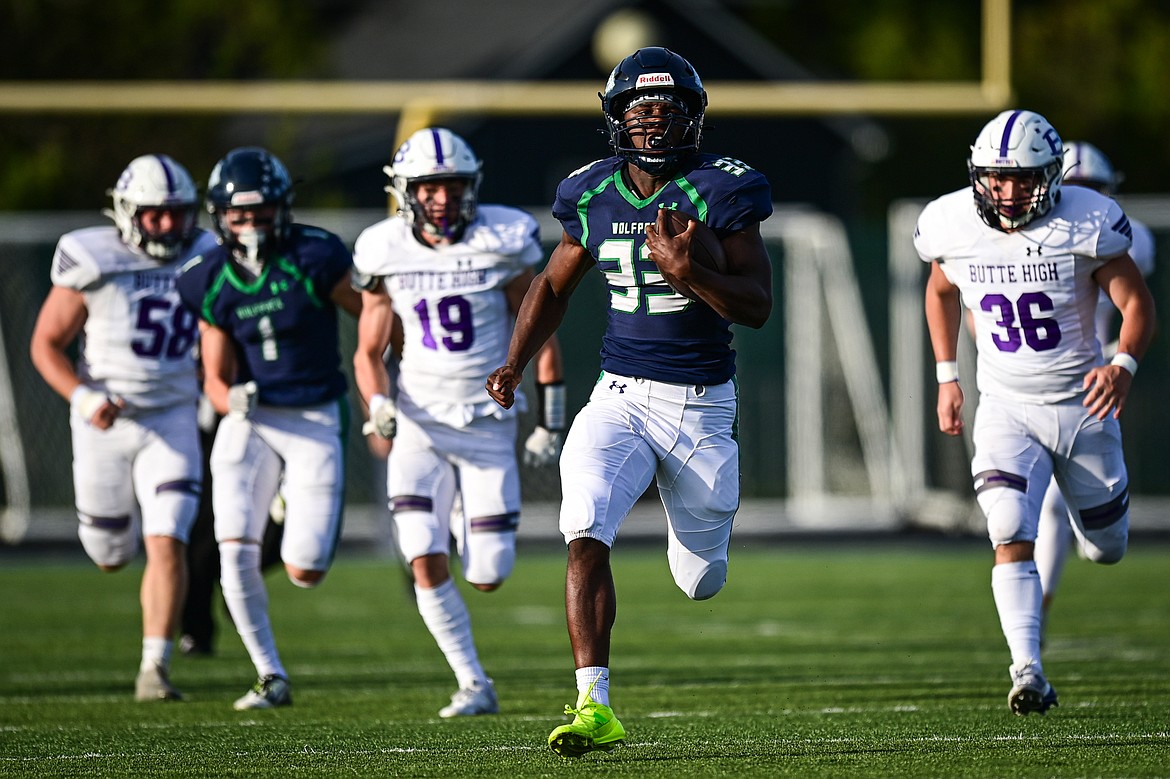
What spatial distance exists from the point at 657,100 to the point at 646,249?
0.44m

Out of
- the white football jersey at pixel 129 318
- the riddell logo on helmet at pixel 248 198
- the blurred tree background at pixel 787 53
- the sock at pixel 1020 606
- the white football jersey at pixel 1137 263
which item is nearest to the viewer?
the sock at pixel 1020 606

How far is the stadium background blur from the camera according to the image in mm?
14906

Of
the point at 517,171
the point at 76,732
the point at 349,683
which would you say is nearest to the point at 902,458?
A: the point at 517,171

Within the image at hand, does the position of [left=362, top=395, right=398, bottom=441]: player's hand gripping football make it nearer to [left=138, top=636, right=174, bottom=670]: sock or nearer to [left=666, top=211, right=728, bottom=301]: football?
[left=138, top=636, right=174, bottom=670]: sock

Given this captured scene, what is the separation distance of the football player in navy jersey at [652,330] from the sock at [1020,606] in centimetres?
104

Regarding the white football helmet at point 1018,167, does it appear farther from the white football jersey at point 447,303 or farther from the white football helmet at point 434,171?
the white football helmet at point 434,171

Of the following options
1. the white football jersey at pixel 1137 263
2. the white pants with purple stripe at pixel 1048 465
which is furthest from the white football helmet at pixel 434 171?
the white football jersey at pixel 1137 263

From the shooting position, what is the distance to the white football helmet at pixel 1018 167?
6.27 metres

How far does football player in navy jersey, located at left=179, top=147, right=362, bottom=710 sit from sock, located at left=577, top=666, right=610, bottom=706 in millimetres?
1897

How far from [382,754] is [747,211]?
187 centimetres

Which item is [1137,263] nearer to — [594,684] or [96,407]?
[594,684]

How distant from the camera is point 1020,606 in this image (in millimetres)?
6180

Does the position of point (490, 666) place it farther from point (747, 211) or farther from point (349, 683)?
point (747, 211)

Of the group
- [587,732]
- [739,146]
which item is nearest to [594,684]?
[587,732]
